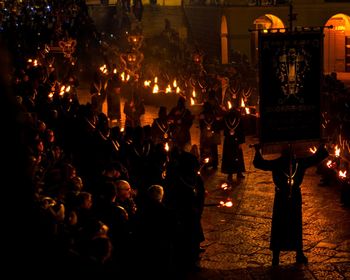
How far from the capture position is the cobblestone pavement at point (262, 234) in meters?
8.51

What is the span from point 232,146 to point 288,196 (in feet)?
20.3

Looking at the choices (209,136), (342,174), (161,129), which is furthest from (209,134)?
(342,174)

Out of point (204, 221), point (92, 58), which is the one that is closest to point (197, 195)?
Answer: point (204, 221)

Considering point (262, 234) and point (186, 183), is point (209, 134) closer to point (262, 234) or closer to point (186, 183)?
point (262, 234)

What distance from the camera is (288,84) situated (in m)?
9.67

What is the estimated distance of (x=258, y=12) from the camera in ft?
112

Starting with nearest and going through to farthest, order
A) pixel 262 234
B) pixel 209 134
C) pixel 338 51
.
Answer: pixel 262 234 → pixel 209 134 → pixel 338 51

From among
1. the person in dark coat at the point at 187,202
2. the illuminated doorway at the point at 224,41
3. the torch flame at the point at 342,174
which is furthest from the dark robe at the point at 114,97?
the illuminated doorway at the point at 224,41

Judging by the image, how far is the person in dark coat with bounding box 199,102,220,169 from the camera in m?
15.9

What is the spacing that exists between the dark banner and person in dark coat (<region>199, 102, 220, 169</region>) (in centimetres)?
596

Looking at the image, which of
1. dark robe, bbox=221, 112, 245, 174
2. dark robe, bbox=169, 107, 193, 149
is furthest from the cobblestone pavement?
dark robe, bbox=169, 107, 193, 149

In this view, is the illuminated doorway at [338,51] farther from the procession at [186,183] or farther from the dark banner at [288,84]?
the dark banner at [288,84]

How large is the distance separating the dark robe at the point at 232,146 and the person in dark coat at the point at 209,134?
612 millimetres

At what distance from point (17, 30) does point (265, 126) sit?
720 inches
